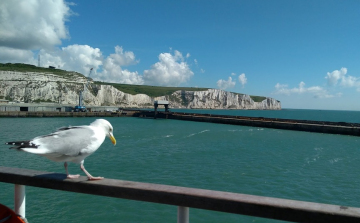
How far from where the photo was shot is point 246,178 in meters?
13.4

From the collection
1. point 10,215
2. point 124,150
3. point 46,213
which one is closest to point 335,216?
point 10,215

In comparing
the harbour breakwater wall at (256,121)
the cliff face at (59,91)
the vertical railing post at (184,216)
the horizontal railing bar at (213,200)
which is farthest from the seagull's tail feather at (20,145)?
the cliff face at (59,91)

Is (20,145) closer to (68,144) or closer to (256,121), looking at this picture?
(68,144)

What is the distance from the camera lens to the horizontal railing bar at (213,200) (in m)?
1.56

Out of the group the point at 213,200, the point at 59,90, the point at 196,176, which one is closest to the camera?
the point at 213,200

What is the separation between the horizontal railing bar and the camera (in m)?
1.56

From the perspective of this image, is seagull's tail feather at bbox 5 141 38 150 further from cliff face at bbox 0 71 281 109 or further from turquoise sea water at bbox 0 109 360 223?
cliff face at bbox 0 71 281 109

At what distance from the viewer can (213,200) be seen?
67.3 inches

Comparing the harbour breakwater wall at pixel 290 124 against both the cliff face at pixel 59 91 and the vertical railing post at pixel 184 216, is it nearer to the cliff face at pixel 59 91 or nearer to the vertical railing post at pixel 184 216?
the vertical railing post at pixel 184 216

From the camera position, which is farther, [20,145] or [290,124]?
[290,124]

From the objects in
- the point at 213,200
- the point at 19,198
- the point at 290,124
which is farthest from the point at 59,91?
the point at 213,200

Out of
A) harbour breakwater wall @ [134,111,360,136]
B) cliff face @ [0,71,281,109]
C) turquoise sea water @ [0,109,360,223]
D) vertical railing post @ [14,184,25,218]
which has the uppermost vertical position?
cliff face @ [0,71,281,109]

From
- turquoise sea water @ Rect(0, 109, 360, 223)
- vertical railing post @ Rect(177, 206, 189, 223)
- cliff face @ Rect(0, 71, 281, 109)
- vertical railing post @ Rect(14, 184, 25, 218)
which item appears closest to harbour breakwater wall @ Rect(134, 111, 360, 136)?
turquoise sea water @ Rect(0, 109, 360, 223)

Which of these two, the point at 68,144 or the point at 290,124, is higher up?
the point at 68,144
